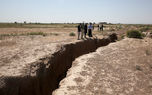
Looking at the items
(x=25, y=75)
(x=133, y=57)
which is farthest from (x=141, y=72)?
(x=25, y=75)

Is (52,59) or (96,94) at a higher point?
(52,59)

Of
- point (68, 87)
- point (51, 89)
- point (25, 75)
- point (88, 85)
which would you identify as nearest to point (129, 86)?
point (88, 85)

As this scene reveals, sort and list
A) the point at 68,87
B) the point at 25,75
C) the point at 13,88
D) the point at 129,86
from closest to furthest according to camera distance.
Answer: the point at 13,88, the point at 25,75, the point at 68,87, the point at 129,86

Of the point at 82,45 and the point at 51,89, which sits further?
the point at 82,45

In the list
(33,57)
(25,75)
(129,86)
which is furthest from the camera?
(33,57)

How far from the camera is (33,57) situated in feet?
35.1

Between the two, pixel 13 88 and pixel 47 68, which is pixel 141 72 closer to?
pixel 47 68

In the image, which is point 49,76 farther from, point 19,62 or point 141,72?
point 141,72

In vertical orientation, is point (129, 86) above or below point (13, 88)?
below

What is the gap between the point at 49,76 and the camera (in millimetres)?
10164

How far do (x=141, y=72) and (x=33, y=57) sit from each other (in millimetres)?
6455

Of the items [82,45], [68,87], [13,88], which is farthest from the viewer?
[82,45]

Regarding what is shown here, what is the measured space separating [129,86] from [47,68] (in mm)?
4104

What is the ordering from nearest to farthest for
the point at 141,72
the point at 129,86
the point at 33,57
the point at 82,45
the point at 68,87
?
the point at 68,87, the point at 129,86, the point at 33,57, the point at 141,72, the point at 82,45
